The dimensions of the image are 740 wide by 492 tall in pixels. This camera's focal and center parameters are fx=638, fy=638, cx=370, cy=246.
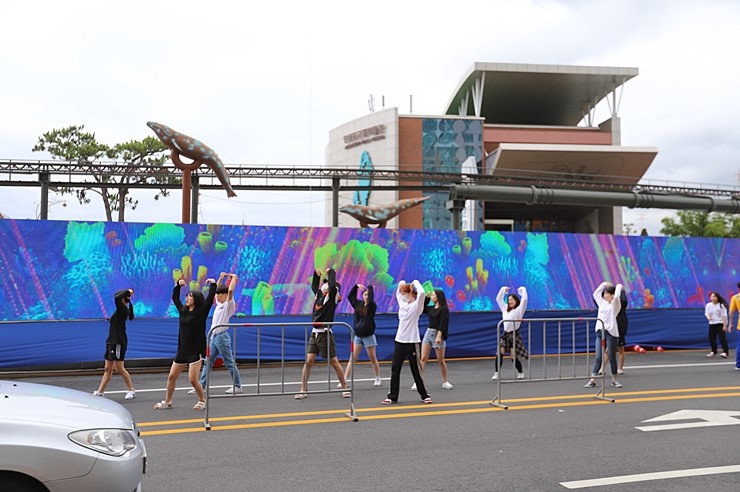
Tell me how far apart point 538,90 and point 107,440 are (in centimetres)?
5674

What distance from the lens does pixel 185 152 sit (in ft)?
69.5

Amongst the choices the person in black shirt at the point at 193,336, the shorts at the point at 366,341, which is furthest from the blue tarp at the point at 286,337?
the person in black shirt at the point at 193,336

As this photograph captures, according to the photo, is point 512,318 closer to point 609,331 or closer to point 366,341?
point 609,331

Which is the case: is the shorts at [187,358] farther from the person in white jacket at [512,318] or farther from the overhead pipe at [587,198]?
the overhead pipe at [587,198]

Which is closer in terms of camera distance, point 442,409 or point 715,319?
point 442,409

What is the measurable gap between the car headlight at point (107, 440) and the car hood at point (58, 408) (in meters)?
0.04

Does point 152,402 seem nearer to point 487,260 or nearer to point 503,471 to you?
point 503,471

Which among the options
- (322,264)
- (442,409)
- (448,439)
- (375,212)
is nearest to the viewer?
(448,439)

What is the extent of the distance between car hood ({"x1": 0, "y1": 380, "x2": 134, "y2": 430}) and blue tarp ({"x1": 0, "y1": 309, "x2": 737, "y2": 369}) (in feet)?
22.6

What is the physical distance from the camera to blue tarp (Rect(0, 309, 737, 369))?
12336 millimetres

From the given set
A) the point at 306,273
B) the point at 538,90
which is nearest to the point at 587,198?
the point at 306,273

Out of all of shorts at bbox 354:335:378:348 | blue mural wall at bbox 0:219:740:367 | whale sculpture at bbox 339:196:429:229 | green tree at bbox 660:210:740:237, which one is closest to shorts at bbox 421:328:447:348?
shorts at bbox 354:335:378:348

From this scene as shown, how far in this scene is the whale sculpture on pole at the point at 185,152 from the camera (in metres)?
20.7

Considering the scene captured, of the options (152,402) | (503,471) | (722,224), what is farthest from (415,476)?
(722,224)
